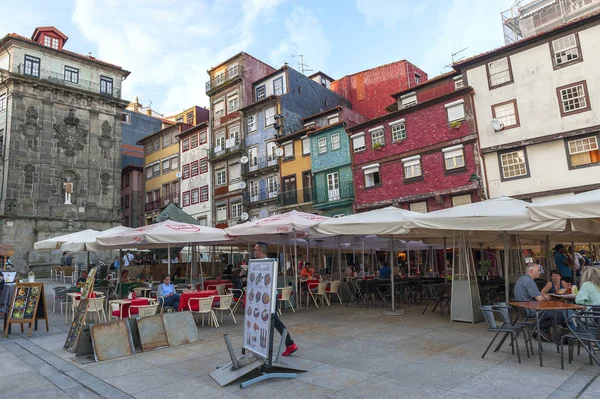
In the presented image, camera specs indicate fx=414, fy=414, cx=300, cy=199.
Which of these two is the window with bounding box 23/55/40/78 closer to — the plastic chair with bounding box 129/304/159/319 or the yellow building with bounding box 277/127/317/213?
the yellow building with bounding box 277/127/317/213

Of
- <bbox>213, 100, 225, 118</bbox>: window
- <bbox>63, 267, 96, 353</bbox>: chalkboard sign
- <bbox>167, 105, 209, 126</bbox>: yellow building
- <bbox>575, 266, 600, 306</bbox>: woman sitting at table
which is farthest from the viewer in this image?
<bbox>167, 105, 209, 126</bbox>: yellow building

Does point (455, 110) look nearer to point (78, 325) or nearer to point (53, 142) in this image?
point (78, 325)

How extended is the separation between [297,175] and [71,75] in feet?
72.2

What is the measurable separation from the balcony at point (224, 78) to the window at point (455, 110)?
61.8 feet

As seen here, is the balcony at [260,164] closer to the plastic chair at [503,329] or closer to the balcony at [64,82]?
the balcony at [64,82]

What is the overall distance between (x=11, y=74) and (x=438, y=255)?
33972 millimetres

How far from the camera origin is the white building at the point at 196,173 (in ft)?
123

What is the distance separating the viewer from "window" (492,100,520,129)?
68.8 ft

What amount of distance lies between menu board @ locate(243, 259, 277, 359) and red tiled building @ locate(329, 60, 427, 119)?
2946cm

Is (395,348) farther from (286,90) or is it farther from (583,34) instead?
(286,90)

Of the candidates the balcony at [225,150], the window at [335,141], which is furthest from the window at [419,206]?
the balcony at [225,150]

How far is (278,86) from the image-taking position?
Result: 3403 centimetres

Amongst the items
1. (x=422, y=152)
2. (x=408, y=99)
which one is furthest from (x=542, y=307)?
(x=408, y=99)

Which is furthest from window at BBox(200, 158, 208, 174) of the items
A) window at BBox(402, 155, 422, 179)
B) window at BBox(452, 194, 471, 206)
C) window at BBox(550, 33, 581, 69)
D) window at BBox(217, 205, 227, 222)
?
window at BBox(550, 33, 581, 69)
